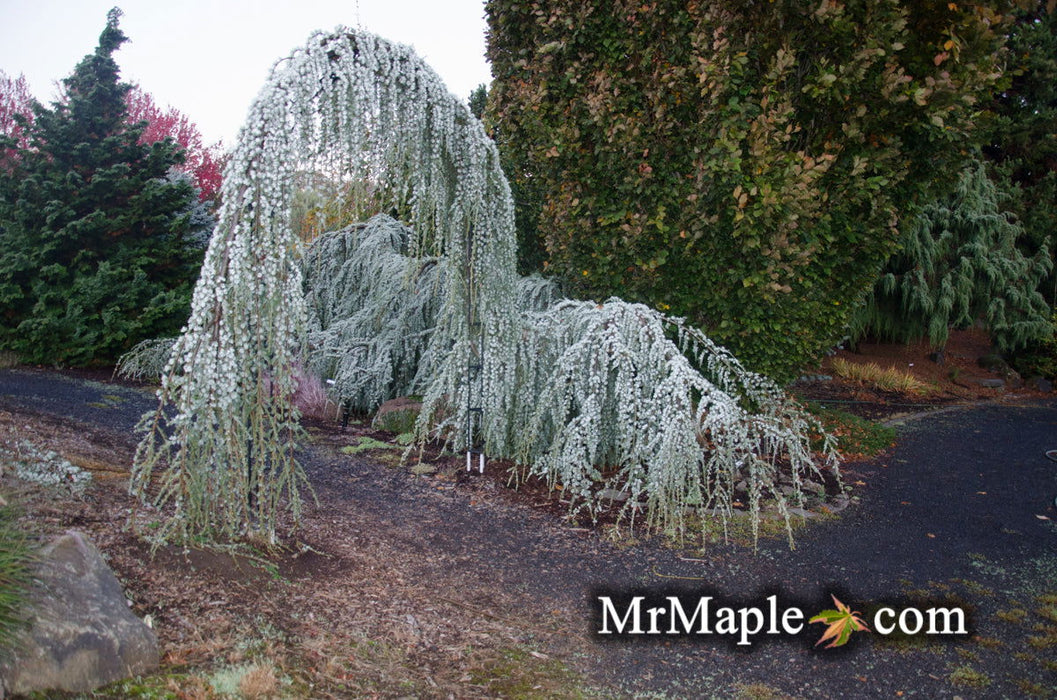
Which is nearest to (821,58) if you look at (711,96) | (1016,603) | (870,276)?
(711,96)

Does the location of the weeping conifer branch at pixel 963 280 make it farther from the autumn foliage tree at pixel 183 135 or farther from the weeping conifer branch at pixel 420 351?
the autumn foliage tree at pixel 183 135

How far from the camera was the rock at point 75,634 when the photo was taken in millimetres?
1955

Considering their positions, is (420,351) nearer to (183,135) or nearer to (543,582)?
(543,582)

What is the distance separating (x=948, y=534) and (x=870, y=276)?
2330mm

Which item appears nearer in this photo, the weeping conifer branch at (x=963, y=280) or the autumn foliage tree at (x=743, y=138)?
the autumn foliage tree at (x=743, y=138)

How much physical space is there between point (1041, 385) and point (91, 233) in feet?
42.9

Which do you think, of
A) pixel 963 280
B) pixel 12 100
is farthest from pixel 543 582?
pixel 12 100

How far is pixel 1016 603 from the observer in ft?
10.4

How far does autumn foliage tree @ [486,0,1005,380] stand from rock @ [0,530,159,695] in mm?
3809

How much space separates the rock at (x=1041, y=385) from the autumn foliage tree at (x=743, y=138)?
6925 mm

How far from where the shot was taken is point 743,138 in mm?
4703

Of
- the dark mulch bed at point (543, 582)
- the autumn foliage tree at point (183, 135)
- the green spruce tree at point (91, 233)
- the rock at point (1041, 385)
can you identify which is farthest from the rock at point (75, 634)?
the rock at point (1041, 385)

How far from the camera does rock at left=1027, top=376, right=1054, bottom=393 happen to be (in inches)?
413

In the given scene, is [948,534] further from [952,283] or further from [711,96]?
[952,283]
